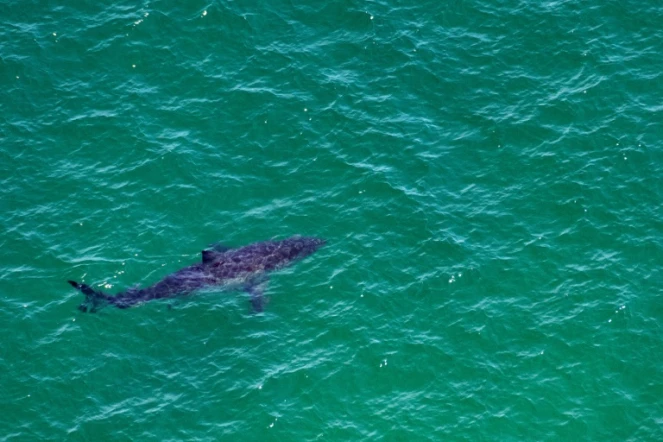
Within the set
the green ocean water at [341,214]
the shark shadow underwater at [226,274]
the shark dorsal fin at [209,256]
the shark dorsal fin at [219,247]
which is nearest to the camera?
the green ocean water at [341,214]

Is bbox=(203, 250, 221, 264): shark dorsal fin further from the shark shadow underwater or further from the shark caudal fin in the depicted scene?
the shark caudal fin

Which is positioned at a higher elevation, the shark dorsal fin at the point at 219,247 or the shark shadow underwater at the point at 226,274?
the shark dorsal fin at the point at 219,247

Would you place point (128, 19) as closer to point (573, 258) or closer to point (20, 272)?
Result: point (20, 272)

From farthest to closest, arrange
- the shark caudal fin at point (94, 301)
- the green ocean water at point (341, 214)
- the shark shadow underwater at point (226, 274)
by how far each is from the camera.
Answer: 1. the shark shadow underwater at point (226, 274)
2. the shark caudal fin at point (94, 301)
3. the green ocean water at point (341, 214)

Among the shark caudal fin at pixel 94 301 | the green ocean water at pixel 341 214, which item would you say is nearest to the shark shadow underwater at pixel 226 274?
the shark caudal fin at pixel 94 301

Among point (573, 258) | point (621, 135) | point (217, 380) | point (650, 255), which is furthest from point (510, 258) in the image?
point (217, 380)

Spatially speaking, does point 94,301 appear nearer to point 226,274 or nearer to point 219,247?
point 226,274

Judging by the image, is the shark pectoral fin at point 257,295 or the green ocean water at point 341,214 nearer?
the green ocean water at point 341,214

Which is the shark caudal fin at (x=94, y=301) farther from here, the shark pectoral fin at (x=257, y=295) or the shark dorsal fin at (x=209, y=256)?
the shark pectoral fin at (x=257, y=295)
